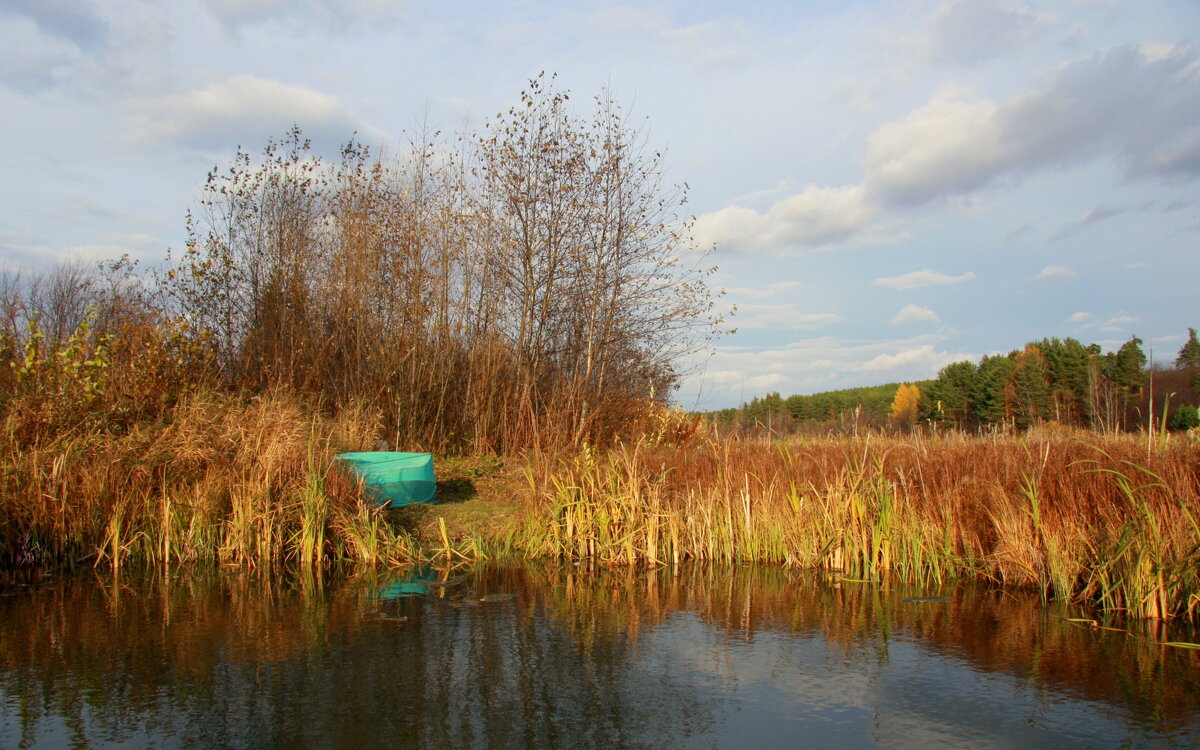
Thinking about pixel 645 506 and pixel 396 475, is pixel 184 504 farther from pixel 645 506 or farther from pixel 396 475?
pixel 645 506

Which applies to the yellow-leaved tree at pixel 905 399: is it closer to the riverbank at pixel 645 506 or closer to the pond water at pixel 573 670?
the riverbank at pixel 645 506

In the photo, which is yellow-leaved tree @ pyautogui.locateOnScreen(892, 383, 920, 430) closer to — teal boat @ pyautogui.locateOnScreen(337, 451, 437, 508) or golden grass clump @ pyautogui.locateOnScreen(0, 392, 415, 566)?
teal boat @ pyautogui.locateOnScreen(337, 451, 437, 508)

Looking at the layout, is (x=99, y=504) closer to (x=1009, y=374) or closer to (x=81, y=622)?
(x=81, y=622)

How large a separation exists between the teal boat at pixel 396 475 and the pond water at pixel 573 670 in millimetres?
2093

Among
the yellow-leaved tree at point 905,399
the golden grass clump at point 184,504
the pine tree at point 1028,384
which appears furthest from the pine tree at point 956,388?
the golden grass clump at point 184,504

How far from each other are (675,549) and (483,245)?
757cm

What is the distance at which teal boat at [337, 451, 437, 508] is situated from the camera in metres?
8.27

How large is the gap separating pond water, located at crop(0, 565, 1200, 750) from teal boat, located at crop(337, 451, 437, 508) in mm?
2093

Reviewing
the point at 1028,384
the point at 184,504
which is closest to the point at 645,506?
the point at 184,504

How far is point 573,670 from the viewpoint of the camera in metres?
4.19

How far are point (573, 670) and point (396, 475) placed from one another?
16.3 feet

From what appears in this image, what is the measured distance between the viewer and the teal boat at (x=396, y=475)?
8268mm

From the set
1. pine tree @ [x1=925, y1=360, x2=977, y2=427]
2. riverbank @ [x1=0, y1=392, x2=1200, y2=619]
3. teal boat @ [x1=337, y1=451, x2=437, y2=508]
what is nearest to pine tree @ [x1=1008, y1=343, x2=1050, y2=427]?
pine tree @ [x1=925, y1=360, x2=977, y2=427]

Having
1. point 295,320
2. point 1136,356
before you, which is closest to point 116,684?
point 295,320
